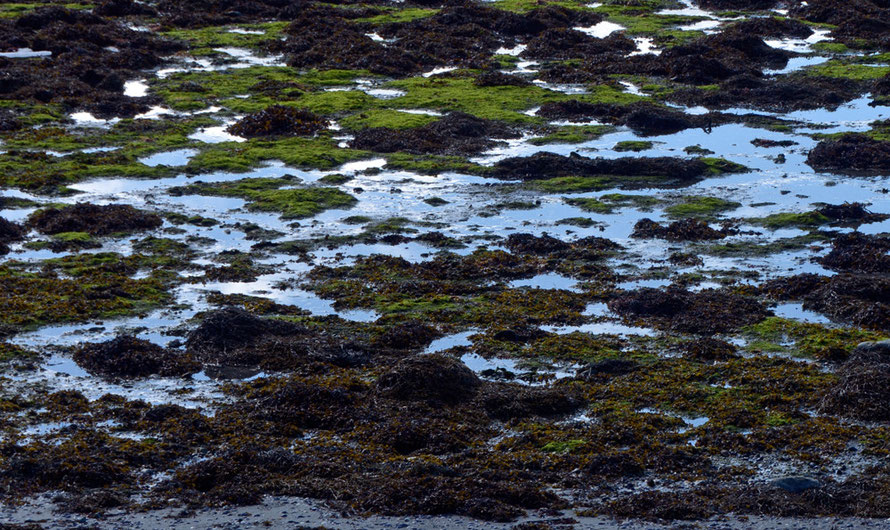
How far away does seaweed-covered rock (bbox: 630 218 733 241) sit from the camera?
1730 cm

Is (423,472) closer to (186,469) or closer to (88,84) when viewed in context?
(186,469)

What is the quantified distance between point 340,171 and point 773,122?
28.2 ft

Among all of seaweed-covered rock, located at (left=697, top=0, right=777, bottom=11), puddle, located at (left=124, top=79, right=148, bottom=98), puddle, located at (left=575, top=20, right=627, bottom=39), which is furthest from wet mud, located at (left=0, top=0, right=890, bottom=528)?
seaweed-covered rock, located at (left=697, top=0, right=777, bottom=11)

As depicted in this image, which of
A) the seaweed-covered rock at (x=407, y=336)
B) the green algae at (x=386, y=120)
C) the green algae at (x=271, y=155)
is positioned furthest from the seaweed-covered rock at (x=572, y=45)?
the seaweed-covered rock at (x=407, y=336)

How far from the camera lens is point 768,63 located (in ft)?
90.6

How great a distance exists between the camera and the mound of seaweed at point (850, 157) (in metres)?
20.4

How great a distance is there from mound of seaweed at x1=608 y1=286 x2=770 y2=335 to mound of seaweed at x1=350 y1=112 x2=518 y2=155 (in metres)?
7.31

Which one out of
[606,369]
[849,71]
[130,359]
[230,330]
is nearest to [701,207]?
[606,369]

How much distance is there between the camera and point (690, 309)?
1447 centimetres

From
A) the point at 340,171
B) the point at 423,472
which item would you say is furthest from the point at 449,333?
the point at 340,171

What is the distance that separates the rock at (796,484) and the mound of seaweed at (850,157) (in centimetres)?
1109

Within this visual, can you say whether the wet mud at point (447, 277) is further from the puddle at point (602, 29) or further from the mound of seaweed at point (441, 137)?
the puddle at point (602, 29)

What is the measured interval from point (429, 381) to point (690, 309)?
12.8 ft

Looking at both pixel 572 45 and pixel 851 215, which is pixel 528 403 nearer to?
pixel 851 215
